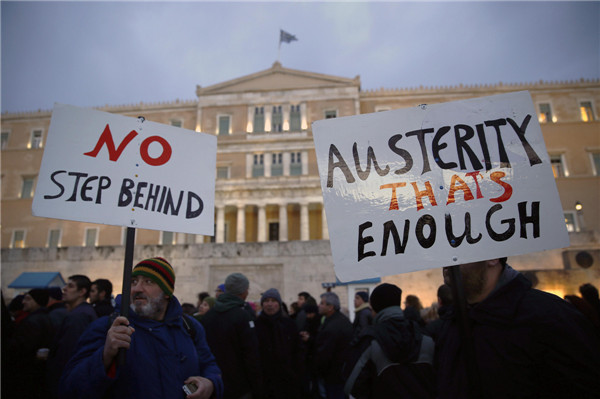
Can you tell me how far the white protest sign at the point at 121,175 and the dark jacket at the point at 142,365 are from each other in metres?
0.67

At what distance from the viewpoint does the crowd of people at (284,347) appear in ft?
5.98

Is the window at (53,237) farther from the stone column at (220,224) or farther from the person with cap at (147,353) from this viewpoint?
the person with cap at (147,353)

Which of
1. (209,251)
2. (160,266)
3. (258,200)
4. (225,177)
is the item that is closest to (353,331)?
(160,266)

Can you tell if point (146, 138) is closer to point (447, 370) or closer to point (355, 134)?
point (355, 134)

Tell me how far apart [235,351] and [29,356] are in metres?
2.15

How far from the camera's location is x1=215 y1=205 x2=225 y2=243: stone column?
95.5 ft

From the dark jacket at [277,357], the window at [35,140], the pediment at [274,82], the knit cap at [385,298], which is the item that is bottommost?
the dark jacket at [277,357]

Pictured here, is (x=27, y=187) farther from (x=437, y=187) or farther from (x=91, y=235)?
(x=437, y=187)

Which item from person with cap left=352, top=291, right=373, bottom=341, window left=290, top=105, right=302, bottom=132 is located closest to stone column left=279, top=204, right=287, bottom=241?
window left=290, top=105, right=302, bottom=132

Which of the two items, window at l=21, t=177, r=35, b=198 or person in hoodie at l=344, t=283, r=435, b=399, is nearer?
person in hoodie at l=344, t=283, r=435, b=399

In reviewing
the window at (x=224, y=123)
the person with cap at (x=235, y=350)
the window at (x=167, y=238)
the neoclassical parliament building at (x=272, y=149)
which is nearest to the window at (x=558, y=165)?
the neoclassical parliament building at (x=272, y=149)

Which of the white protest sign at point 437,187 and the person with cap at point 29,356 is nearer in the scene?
the white protest sign at point 437,187

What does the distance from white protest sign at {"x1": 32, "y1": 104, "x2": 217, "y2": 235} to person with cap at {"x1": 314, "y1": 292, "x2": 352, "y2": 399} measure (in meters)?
2.97

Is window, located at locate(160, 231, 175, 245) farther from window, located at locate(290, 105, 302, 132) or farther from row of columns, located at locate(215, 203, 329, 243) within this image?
window, located at locate(290, 105, 302, 132)
